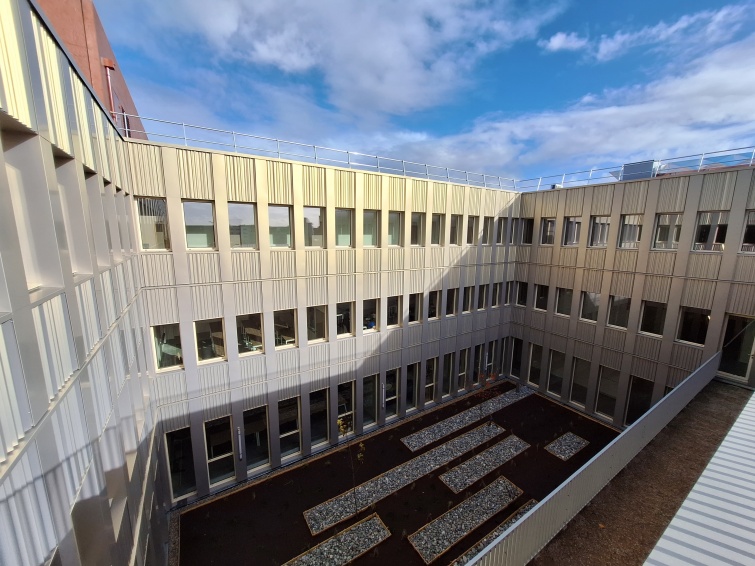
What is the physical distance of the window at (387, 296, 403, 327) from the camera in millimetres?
14953

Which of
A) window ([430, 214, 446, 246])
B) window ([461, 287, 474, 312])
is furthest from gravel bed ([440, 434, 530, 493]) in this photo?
window ([430, 214, 446, 246])

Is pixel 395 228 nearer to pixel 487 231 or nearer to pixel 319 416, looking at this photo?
pixel 487 231

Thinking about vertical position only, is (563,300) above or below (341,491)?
above

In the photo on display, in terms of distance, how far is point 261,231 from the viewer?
10844 millimetres

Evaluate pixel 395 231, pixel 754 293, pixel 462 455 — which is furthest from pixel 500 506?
pixel 754 293

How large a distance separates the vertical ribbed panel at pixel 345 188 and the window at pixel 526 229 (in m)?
10.8

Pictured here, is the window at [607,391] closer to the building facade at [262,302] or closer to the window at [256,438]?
the building facade at [262,302]

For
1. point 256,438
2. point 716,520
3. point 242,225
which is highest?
point 242,225

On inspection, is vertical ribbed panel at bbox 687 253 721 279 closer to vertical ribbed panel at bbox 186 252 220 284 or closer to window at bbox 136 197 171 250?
vertical ribbed panel at bbox 186 252 220 284

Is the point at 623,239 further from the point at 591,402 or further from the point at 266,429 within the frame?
the point at 266,429

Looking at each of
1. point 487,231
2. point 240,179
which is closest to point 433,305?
point 487,231

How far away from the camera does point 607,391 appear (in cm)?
1566

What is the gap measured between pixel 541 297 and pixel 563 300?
3.98ft

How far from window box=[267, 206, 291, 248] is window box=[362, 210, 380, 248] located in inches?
124
